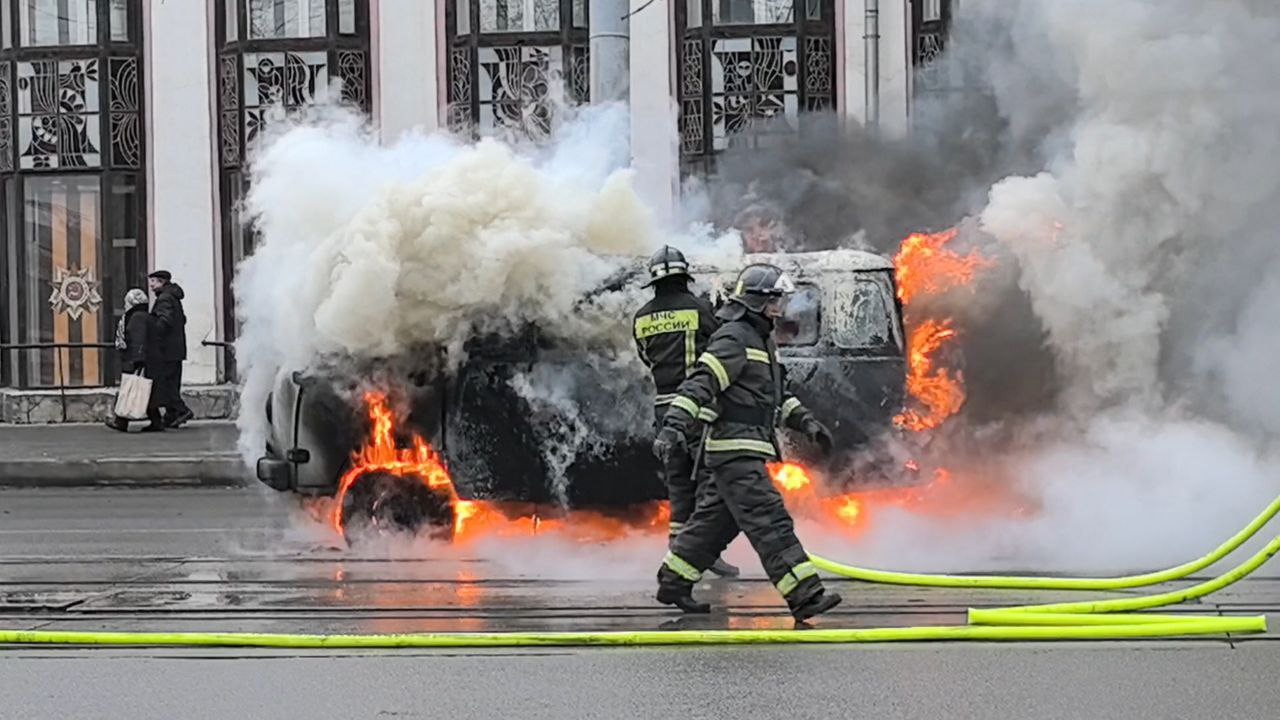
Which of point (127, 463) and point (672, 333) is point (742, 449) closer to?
point (672, 333)

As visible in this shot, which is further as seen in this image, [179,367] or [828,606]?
[179,367]

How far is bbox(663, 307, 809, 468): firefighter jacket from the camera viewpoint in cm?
808

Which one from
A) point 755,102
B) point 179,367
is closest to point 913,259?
point 755,102

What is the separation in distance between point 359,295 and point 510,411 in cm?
107

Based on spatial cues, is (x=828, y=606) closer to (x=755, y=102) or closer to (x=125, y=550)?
(x=125, y=550)

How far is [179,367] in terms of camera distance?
18.7 m

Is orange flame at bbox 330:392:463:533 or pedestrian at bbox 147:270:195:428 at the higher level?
pedestrian at bbox 147:270:195:428

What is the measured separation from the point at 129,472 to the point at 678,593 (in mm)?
9269

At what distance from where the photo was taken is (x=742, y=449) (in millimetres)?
8125

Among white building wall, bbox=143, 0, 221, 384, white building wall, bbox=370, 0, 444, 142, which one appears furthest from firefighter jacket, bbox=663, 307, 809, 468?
white building wall, bbox=143, 0, 221, 384

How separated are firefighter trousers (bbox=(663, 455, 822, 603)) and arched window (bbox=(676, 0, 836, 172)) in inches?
451

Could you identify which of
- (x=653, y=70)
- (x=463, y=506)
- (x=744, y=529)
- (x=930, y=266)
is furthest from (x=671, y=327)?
(x=653, y=70)

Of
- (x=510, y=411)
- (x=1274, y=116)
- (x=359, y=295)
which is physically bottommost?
(x=510, y=411)

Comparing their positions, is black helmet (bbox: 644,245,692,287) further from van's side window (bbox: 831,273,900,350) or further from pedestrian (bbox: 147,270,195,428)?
pedestrian (bbox: 147,270,195,428)
